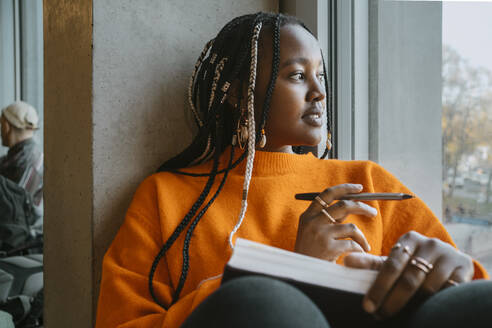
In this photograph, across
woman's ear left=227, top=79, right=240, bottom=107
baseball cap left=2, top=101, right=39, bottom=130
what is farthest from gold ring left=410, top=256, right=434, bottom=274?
baseball cap left=2, top=101, right=39, bottom=130

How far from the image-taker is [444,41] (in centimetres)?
102

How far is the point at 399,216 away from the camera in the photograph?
943 millimetres

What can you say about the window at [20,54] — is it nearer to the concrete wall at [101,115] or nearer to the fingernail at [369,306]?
the concrete wall at [101,115]

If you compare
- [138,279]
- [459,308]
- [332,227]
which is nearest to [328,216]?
[332,227]

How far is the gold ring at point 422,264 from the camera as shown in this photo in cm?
55

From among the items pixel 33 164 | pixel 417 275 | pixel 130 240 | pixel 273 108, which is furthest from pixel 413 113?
pixel 33 164

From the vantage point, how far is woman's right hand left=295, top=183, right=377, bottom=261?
0.76m

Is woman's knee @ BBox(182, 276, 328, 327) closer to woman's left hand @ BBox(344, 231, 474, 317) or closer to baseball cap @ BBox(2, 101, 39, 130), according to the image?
woman's left hand @ BBox(344, 231, 474, 317)

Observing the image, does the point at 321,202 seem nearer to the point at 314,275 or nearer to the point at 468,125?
→ the point at 314,275

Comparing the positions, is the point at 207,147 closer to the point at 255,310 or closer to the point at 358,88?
the point at 358,88

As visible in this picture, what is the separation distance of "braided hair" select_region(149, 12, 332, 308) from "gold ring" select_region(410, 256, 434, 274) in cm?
42

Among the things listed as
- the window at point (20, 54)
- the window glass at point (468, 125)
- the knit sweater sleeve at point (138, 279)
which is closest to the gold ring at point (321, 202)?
the knit sweater sleeve at point (138, 279)

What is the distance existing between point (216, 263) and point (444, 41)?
0.77 meters

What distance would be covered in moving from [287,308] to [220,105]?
24.9 inches
